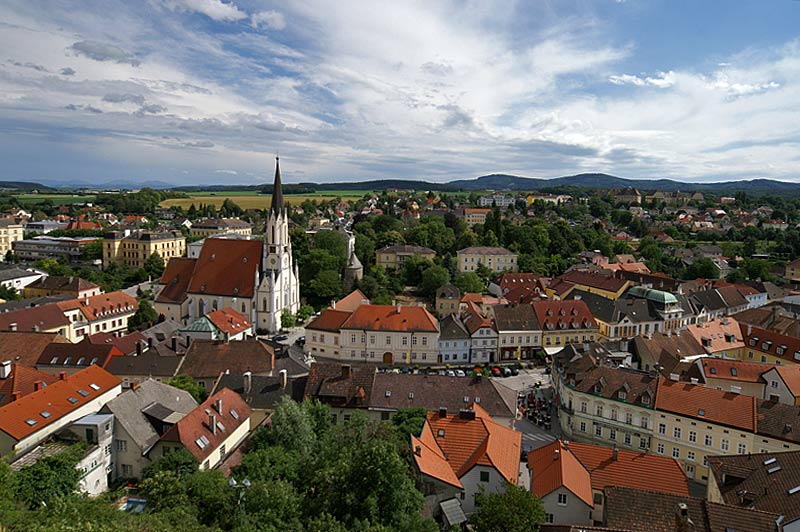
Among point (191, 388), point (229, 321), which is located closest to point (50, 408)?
point (191, 388)

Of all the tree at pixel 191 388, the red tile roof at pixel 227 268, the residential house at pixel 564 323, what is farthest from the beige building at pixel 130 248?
the residential house at pixel 564 323

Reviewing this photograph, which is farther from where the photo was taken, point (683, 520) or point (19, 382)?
point (19, 382)

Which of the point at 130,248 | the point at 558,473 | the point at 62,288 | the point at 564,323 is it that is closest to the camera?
the point at 558,473

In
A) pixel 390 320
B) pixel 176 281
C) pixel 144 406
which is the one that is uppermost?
pixel 176 281

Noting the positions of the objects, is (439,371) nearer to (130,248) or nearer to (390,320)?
(390,320)

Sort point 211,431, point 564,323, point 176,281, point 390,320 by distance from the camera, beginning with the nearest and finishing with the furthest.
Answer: point 211,431 → point 390,320 → point 564,323 → point 176,281

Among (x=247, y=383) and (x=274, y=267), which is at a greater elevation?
(x=274, y=267)

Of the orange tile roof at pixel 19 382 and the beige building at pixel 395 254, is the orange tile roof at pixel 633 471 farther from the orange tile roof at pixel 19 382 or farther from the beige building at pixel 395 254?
the beige building at pixel 395 254
